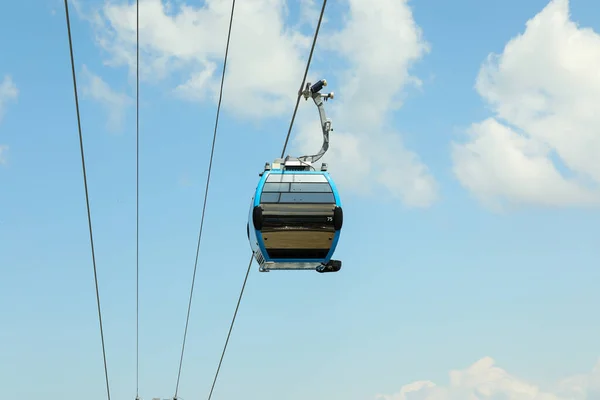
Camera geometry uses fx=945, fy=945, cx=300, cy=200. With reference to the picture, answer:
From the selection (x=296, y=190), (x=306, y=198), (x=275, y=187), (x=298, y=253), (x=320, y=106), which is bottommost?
(x=298, y=253)

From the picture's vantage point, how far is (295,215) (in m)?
21.8

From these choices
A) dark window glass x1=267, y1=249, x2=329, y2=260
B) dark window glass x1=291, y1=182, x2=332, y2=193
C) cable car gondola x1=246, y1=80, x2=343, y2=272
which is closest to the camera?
cable car gondola x1=246, y1=80, x2=343, y2=272

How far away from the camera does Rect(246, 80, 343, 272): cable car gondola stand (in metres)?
21.7

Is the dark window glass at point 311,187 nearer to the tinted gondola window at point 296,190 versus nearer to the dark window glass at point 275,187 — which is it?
the tinted gondola window at point 296,190

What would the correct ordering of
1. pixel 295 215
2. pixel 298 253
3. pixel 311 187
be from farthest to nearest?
pixel 298 253 → pixel 311 187 → pixel 295 215

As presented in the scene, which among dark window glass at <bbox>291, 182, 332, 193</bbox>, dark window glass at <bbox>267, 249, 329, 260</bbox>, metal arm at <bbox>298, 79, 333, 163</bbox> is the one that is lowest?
dark window glass at <bbox>267, 249, 329, 260</bbox>

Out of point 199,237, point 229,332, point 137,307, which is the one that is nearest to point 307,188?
point 229,332

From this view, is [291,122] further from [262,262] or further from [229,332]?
[229,332]

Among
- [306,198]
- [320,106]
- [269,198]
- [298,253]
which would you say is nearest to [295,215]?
[306,198]

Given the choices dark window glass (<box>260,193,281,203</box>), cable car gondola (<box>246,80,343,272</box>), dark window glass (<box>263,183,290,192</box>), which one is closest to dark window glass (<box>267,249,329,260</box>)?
cable car gondola (<box>246,80,343,272</box>)

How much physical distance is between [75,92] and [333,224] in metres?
7.89

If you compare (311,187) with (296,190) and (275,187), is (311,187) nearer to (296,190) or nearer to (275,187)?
(296,190)

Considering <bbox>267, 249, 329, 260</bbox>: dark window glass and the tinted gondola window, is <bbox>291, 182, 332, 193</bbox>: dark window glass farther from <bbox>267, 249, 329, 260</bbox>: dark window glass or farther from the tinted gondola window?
<bbox>267, 249, 329, 260</bbox>: dark window glass

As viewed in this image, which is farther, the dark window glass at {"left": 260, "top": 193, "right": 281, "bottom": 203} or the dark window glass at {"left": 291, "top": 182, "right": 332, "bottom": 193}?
the dark window glass at {"left": 291, "top": 182, "right": 332, "bottom": 193}
